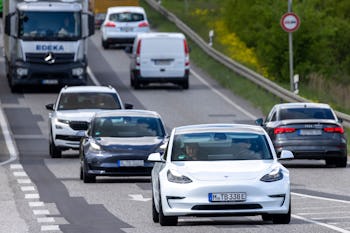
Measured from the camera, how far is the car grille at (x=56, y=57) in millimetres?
48000

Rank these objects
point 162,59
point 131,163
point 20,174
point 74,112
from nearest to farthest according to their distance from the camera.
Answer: point 131,163, point 20,174, point 74,112, point 162,59

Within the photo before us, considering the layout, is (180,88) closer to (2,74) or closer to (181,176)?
(2,74)

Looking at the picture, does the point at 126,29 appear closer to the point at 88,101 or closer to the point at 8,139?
the point at 8,139

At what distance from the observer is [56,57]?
4812 centimetres

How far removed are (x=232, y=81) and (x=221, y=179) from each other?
34.3 m

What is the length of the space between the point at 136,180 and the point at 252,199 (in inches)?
388

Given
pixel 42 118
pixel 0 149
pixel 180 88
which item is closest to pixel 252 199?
pixel 0 149

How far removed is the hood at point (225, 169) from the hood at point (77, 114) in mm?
15880

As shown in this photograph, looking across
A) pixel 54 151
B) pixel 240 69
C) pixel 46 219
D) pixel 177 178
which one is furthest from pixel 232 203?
pixel 240 69

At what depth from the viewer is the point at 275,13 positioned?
54.7 meters

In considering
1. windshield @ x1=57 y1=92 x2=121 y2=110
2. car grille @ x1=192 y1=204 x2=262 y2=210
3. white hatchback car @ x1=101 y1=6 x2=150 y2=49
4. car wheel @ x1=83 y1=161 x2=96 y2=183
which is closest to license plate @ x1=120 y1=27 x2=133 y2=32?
white hatchback car @ x1=101 y1=6 x2=150 y2=49

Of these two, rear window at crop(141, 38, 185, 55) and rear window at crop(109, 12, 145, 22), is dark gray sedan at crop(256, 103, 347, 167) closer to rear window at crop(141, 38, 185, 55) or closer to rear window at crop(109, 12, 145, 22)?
rear window at crop(141, 38, 185, 55)

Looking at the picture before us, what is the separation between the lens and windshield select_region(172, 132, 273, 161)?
18.6m

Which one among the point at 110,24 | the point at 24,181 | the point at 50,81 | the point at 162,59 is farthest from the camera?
the point at 110,24
